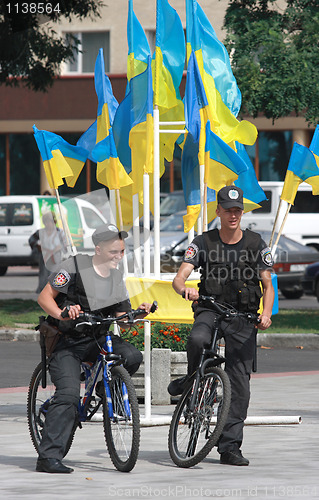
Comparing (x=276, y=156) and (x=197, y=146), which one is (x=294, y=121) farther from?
(x=197, y=146)

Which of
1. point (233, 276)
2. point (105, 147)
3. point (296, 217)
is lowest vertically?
point (296, 217)

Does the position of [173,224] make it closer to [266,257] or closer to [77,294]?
[266,257]

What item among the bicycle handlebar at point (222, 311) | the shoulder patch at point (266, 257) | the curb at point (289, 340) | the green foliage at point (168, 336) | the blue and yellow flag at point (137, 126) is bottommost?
the curb at point (289, 340)

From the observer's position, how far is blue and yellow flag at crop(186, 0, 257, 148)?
9680 millimetres

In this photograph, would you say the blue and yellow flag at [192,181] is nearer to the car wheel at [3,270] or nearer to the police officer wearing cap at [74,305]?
the police officer wearing cap at [74,305]

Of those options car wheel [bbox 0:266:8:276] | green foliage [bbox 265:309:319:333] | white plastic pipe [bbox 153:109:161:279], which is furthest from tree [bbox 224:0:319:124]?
car wheel [bbox 0:266:8:276]

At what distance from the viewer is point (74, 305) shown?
7.33 meters

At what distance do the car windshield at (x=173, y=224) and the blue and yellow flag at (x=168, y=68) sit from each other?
1681cm

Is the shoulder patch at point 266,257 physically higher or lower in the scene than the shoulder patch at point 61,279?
higher

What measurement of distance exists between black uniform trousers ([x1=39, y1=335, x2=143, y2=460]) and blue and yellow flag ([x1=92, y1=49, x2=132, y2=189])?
7.42ft

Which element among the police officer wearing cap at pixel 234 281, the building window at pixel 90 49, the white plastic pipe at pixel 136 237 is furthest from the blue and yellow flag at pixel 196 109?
the building window at pixel 90 49

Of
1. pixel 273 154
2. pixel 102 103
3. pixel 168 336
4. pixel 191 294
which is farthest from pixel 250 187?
pixel 273 154

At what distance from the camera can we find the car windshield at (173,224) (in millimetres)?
26922

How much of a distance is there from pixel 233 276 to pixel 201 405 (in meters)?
0.87
